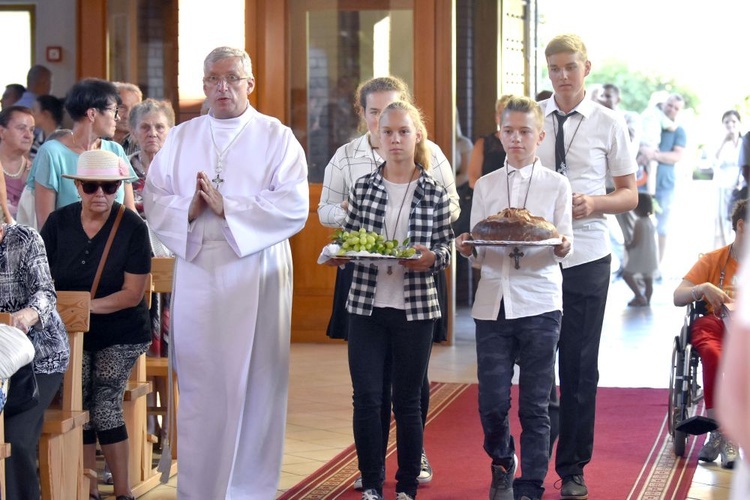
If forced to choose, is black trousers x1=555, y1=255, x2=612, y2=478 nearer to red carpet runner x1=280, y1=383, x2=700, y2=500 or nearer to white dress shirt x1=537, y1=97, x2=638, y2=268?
white dress shirt x1=537, y1=97, x2=638, y2=268

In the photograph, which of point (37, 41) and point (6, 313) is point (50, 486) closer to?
point (6, 313)

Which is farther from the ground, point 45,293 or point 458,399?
point 45,293

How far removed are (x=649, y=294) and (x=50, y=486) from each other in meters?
8.70

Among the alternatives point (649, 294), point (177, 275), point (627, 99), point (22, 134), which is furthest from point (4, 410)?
point (627, 99)

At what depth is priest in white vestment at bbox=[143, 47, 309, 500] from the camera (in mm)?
→ 4512

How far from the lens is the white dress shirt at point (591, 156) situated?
184 inches

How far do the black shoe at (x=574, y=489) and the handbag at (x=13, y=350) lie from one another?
2.16 m

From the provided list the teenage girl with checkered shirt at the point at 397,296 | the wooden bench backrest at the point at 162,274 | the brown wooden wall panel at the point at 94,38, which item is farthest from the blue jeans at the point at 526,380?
the brown wooden wall panel at the point at 94,38

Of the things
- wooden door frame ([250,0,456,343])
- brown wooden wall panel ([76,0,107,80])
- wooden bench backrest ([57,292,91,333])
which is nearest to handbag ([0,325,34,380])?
wooden bench backrest ([57,292,91,333])

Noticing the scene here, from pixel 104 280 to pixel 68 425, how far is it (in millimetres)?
690

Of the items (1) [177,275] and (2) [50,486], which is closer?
(2) [50,486]

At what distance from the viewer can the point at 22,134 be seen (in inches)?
261

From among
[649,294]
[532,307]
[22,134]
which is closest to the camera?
[532,307]

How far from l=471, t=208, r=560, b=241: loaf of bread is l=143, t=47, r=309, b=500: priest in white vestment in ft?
2.58
